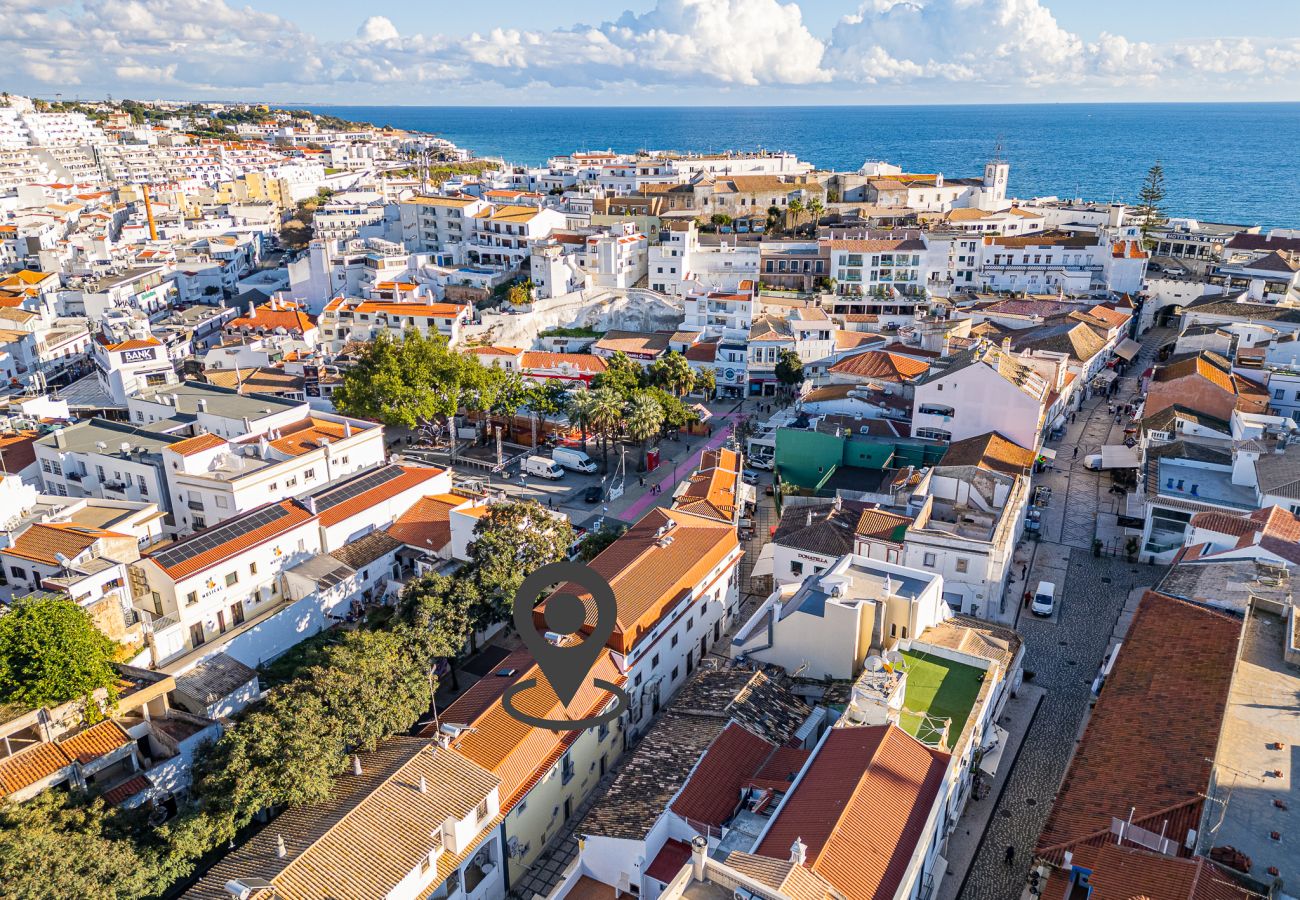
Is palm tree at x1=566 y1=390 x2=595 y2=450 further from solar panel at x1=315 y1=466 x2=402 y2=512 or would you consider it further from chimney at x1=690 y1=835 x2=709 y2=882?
chimney at x1=690 y1=835 x2=709 y2=882

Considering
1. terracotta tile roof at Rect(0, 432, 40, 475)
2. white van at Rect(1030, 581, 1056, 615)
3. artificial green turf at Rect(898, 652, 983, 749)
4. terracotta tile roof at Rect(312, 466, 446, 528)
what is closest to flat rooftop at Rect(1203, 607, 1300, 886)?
artificial green turf at Rect(898, 652, 983, 749)

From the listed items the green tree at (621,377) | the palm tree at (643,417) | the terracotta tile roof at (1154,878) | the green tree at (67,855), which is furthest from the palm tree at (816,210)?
the green tree at (67,855)

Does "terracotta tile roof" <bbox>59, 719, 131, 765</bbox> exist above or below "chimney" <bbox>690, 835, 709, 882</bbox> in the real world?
below

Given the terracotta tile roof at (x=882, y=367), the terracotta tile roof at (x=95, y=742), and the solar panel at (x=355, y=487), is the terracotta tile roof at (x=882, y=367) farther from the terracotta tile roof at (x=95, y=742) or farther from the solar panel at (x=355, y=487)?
the terracotta tile roof at (x=95, y=742)

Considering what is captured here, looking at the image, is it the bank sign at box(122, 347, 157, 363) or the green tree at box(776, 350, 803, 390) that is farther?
the green tree at box(776, 350, 803, 390)

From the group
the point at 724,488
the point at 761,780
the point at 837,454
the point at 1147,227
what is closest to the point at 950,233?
the point at 1147,227
